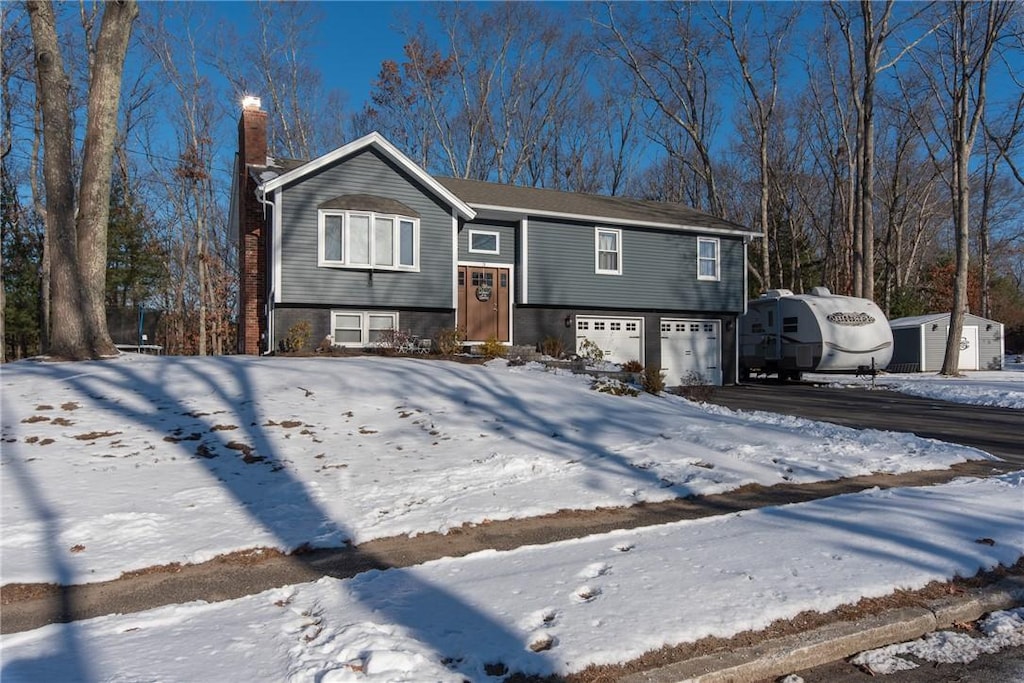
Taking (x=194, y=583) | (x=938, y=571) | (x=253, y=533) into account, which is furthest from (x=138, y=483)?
(x=938, y=571)

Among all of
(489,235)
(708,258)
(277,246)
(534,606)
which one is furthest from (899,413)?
(277,246)

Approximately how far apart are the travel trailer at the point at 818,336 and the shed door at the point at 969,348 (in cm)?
1018

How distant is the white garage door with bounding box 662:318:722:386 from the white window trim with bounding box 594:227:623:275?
261 centimetres

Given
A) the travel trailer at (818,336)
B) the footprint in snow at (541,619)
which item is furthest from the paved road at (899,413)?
the footprint in snow at (541,619)

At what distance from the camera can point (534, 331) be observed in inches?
783

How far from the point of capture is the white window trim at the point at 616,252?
2070cm

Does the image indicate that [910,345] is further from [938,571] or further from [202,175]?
[202,175]

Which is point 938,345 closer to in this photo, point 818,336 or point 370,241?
point 818,336

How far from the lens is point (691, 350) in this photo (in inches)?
890

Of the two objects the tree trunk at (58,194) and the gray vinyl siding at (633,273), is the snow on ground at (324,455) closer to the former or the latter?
the tree trunk at (58,194)

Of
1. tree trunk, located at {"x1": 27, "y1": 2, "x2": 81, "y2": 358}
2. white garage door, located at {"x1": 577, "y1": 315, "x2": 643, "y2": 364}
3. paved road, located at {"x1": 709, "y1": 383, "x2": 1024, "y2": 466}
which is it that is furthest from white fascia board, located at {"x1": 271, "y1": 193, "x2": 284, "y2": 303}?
paved road, located at {"x1": 709, "y1": 383, "x2": 1024, "y2": 466}

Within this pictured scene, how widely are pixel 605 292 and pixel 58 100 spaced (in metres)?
14.8

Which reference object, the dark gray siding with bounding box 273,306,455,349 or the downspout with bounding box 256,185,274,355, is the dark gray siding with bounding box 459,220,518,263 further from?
the downspout with bounding box 256,185,274,355

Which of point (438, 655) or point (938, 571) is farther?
point (938, 571)
